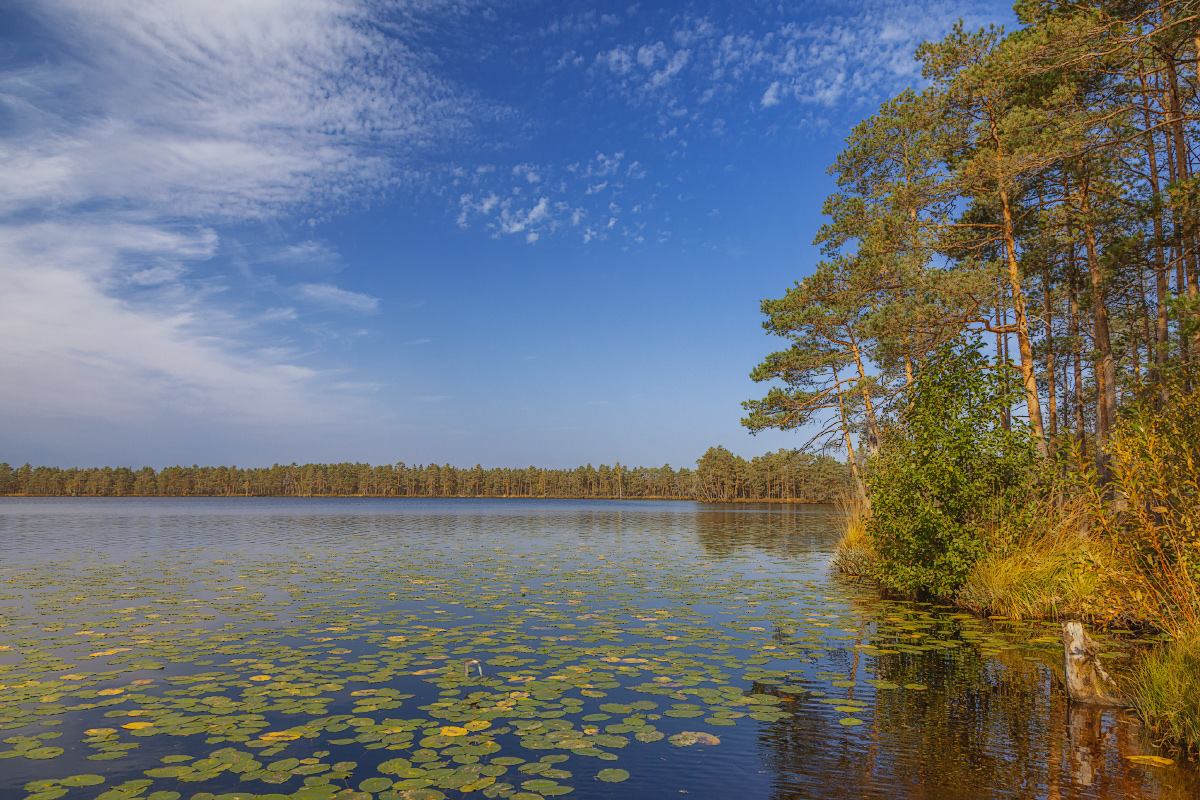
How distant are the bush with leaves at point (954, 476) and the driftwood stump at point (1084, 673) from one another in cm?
492

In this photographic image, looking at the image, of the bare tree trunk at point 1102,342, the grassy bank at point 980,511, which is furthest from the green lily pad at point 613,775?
the bare tree trunk at point 1102,342

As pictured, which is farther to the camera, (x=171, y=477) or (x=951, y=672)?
(x=171, y=477)

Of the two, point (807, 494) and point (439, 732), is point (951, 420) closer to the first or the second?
point (439, 732)

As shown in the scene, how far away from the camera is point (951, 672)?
735 cm

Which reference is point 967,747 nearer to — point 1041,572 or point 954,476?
point 1041,572

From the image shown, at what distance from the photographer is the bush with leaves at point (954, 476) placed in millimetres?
11188

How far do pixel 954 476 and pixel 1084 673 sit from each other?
5.45 m

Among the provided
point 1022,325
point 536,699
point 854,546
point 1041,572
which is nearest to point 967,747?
point 536,699

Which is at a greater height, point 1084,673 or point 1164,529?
point 1164,529

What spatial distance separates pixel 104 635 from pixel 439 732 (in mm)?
6815

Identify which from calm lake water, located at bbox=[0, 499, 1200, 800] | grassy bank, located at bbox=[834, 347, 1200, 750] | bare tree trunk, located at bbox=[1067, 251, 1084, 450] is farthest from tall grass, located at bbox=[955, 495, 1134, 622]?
bare tree trunk, located at bbox=[1067, 251, 1084, 450]

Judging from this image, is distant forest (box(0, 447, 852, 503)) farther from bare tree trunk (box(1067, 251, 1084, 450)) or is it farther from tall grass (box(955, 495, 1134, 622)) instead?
tall grass (box(955, 495, 1134, 622))

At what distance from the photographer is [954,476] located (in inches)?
442

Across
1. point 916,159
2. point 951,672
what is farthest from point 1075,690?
point 916,159
